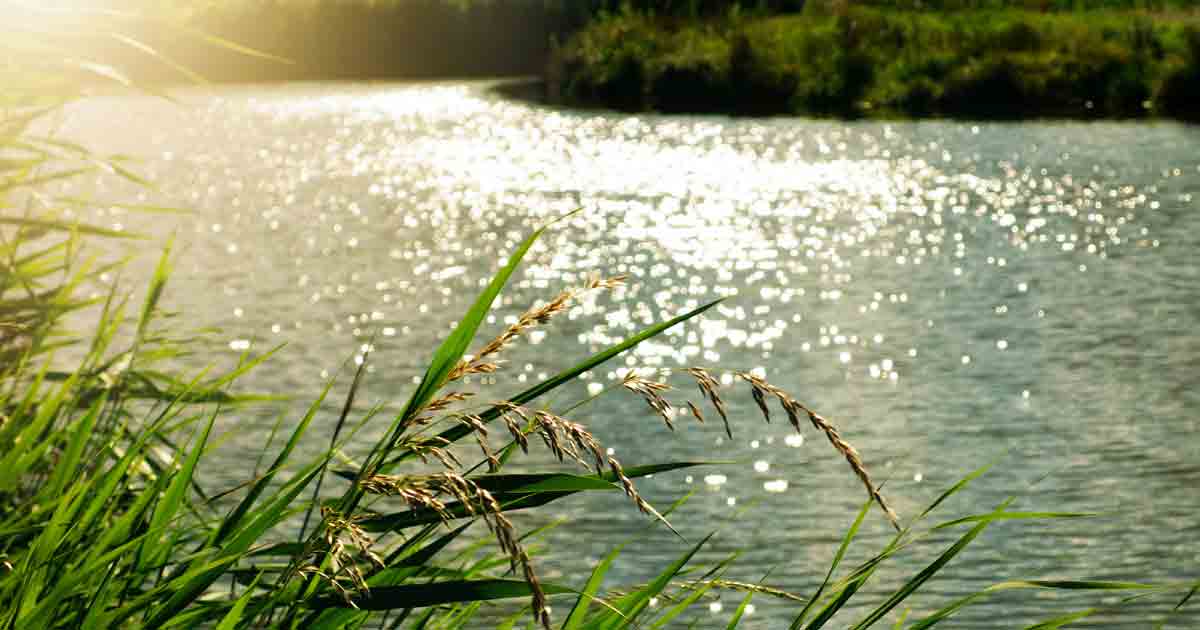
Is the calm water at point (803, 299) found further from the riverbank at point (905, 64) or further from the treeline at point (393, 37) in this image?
the treeline at point (393, 37)

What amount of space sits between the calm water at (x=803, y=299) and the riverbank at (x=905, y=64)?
2.16 metres

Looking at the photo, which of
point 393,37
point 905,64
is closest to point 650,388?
point 905,64

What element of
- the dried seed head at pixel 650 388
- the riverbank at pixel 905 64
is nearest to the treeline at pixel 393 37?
the riverbank at pixel 905 64

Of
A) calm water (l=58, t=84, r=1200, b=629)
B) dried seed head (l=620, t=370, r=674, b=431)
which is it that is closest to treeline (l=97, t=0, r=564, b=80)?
calm water (l=58, t=84, r=1200, b=629)

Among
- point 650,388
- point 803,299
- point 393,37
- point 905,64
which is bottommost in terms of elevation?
point 393,37

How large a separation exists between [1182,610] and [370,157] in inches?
884

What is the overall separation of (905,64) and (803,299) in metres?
18.7

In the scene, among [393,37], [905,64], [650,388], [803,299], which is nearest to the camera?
[650,388]

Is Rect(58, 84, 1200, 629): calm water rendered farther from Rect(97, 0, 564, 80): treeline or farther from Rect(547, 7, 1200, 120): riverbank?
Rect(97, 0, 564, 80): treeline

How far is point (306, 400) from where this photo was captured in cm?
1052

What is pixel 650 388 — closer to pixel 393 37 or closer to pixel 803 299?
pixel 803 299

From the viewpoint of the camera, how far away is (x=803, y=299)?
14.0m

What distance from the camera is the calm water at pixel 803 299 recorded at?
7697 millimetres

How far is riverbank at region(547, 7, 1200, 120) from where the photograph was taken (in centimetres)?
3020
